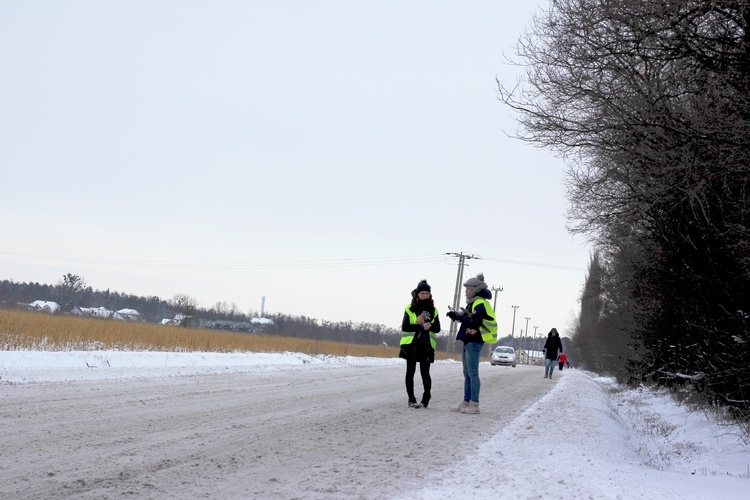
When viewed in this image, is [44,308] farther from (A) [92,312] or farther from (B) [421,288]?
(A) [92,312]

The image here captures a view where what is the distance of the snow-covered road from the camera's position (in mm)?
5203

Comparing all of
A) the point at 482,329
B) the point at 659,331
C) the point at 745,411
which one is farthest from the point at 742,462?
the point at 659,331

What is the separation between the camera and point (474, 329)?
10930 millimetres

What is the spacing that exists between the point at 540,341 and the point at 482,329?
627ft

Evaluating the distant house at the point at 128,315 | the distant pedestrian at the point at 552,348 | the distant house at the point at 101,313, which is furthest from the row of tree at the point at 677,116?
the distant house at the point at 128,315

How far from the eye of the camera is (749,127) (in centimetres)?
694

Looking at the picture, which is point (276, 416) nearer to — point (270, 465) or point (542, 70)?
point (270, 465)

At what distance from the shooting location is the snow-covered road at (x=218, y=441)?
5.20 metres

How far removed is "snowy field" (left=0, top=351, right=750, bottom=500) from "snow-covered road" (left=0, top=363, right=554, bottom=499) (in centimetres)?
2

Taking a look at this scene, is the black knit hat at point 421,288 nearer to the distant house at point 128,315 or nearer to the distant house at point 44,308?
the distant house at point 44,308

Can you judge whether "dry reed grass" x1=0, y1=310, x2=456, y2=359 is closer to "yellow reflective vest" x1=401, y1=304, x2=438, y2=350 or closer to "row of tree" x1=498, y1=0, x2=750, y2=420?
"yellow reflective vest" x1=401, y1=304, x2=438, y2=350

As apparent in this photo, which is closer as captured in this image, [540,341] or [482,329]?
[482,329]

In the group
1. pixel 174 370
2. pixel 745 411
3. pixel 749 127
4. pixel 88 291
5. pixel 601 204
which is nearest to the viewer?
pixel 749 127

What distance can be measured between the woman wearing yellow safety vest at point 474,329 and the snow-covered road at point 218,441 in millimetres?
359
